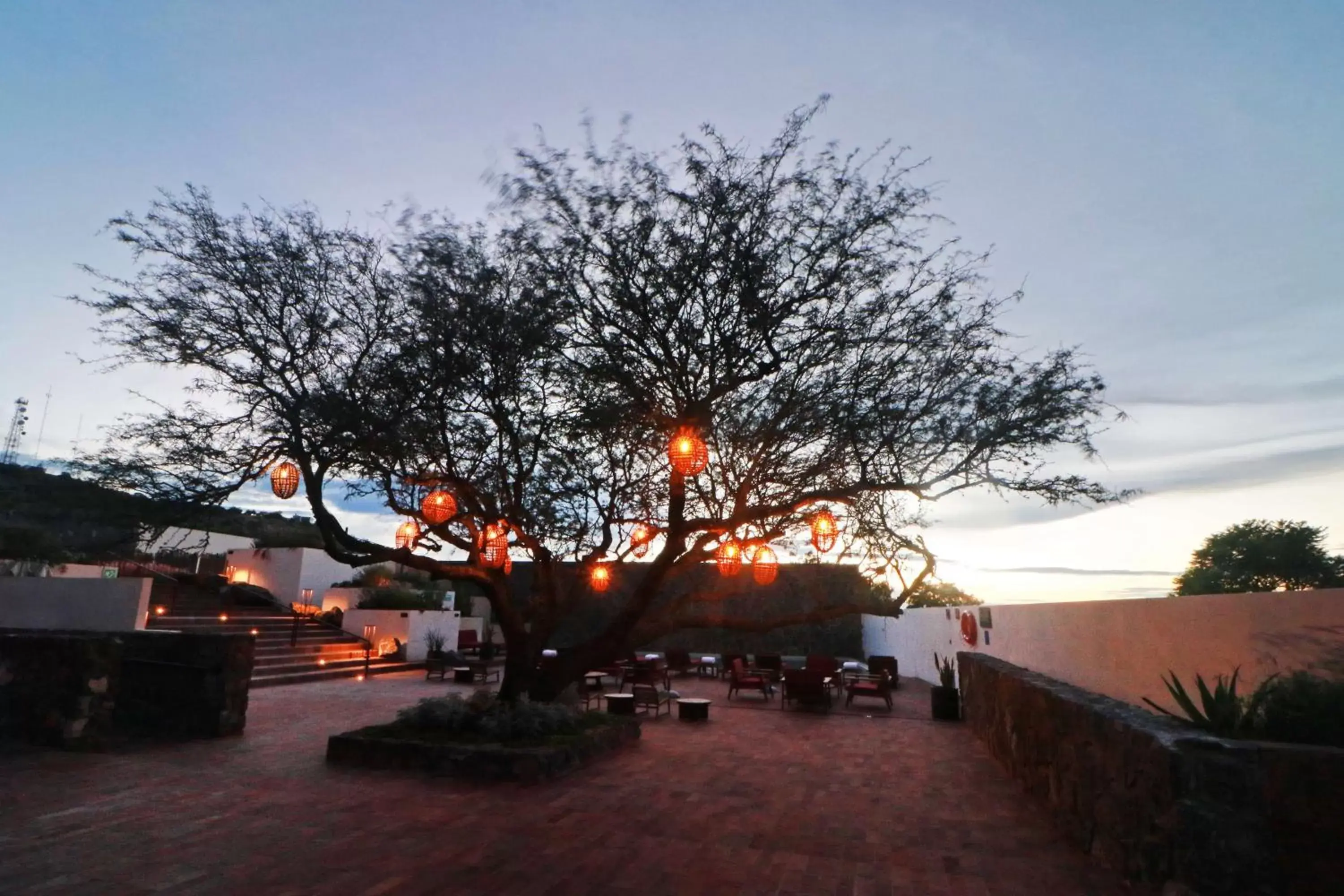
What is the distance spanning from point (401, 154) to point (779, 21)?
16.7 ft

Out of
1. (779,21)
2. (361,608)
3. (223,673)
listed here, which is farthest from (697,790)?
(361,608)

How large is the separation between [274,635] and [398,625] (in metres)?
3.28

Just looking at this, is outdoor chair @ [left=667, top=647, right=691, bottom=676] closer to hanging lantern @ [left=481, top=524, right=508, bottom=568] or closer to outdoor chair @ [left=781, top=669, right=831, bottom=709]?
outdoor chair @ [left=781, top=669, right=831, bottom=709]

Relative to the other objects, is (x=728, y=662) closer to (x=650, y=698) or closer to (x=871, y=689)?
(x=871, y=689)

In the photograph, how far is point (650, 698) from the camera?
12469mm

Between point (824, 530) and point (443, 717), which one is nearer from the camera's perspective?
point (824, 530)

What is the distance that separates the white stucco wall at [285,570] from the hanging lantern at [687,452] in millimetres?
20718

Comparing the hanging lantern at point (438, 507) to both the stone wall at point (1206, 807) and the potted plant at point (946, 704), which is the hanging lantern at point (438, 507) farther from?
the potted plant at point (946, 704)

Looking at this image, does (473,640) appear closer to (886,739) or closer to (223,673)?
(223,673)

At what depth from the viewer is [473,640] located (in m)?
21.2

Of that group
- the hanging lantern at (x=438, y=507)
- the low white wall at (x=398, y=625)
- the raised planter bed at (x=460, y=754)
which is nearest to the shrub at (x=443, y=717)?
the raised planter bed at (x=460, y=754)

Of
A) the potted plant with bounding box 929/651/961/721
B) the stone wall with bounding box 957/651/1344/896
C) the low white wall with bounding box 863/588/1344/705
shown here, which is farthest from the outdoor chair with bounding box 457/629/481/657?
the stone wall with bounding box 957/651/1344/896

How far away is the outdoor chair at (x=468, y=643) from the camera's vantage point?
20.4 metres

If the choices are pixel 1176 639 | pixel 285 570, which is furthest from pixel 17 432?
pixel 1176 639
